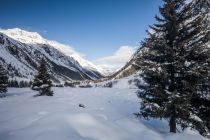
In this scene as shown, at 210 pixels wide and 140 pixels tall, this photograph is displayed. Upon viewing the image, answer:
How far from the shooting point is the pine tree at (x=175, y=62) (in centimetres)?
1599

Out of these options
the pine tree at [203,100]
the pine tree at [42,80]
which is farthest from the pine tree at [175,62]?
the pine tree at [42,80]

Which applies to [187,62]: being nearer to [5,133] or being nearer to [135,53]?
[135,53]

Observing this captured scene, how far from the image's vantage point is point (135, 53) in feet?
59.1

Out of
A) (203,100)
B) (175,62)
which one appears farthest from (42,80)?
(203,100)

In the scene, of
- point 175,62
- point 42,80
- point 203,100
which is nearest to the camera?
point 175,62

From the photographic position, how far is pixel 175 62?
53.7 feet

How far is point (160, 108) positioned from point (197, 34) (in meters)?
5.76

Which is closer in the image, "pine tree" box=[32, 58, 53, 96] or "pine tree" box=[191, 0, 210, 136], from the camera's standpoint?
"pine tree" box=[191, 0, 210, 136]

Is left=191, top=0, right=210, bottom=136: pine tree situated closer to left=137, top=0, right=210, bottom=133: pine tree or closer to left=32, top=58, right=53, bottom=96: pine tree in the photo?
left=137, top=0, right=210, bottom=133: pine tree

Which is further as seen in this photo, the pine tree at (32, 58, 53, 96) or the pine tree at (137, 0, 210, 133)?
the pine tree at (32, 58, 53, 96)

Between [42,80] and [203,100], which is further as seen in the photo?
[42,80]

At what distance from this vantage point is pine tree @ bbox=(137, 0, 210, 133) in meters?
16.0

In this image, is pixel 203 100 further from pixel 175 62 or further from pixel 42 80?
→ pixel 42 80

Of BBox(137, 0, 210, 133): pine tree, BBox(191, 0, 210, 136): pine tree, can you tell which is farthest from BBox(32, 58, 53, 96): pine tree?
BBox(191, 0, 210, 136): pine tree
